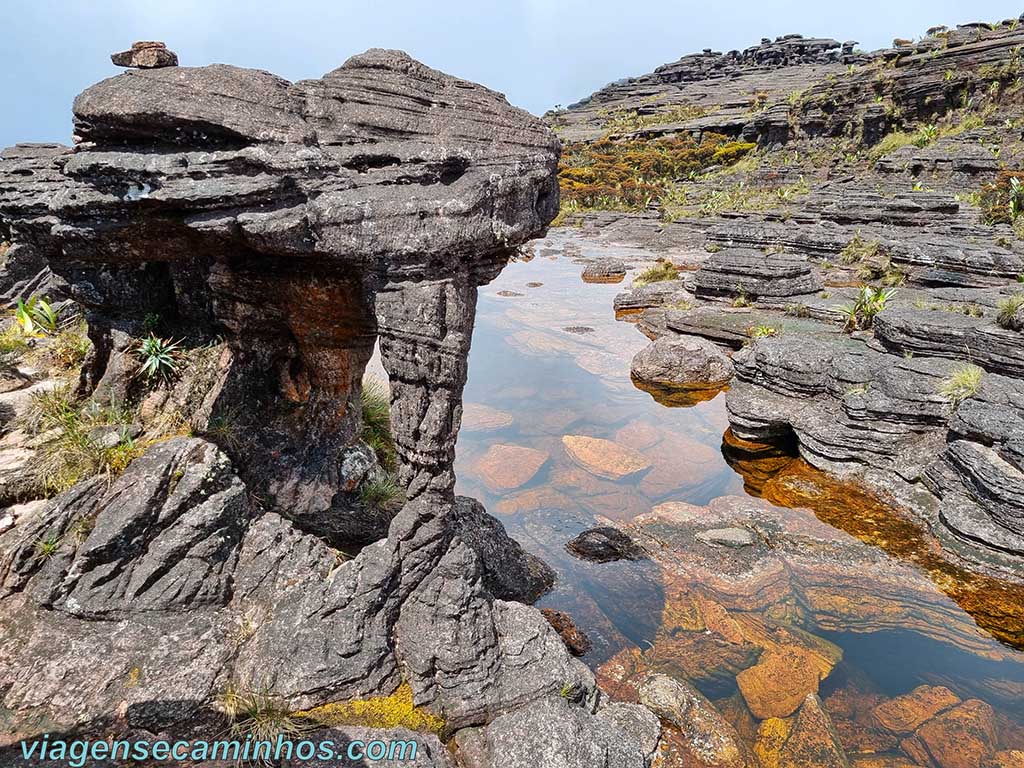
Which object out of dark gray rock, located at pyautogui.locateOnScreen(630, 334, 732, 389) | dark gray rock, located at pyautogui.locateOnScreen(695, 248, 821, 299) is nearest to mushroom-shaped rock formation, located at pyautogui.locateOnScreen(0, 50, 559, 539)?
dark gray rock, located at pyautogui.locateOnScreen(630, 334, 732, 389)

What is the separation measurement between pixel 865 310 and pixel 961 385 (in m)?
7.32

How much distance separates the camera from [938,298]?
19562 mm

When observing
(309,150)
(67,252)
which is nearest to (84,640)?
(67,252)

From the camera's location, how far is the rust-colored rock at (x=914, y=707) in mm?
7418

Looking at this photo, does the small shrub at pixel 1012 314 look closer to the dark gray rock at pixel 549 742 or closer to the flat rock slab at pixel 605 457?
the flat rock slab at pixel 605 457

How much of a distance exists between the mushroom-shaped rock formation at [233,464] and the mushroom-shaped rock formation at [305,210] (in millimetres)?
26

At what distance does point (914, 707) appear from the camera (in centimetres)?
766

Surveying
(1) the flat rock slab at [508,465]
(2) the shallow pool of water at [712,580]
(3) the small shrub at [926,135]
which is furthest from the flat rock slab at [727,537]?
(3) the small shrub at [926,135]

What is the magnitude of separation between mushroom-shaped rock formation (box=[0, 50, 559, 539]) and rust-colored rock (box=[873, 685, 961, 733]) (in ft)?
21.6

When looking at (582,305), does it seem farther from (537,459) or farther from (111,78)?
(111,78)

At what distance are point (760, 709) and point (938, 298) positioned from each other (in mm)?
17883

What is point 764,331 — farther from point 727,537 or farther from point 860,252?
point 860,252

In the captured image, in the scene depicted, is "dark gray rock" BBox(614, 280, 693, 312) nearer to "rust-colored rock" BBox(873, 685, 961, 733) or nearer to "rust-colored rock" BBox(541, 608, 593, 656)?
"rust-colored rock" BBox(541, 608, 593, 656)

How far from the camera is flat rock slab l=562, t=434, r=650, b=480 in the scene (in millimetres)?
13977
